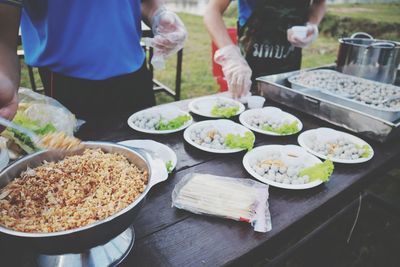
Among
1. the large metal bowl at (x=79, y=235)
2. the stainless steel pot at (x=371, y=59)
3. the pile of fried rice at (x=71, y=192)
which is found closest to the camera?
the large metal bowl at (x=79, y=235)

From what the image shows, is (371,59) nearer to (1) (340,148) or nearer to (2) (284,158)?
(1) (340,148)

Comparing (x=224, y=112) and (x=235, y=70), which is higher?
(x=235, y=70)

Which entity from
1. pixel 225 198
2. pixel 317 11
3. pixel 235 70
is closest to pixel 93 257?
pixel 225 198

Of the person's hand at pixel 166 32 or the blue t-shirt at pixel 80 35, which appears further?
the person's hand at pixel 166 32

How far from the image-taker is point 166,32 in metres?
2.23

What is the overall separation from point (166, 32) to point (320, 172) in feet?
4.88

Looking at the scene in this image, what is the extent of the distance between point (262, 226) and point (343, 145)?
0.89 metres

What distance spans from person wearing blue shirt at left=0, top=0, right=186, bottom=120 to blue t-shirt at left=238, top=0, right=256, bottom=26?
0.83 meters

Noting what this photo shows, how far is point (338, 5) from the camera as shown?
1156 centimetres

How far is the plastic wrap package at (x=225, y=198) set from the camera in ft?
3.85

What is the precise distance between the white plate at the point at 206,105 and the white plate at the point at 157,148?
546 millimetres

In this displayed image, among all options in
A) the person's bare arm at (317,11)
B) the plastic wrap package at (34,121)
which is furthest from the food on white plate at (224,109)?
the person's bare arm at (317,11)

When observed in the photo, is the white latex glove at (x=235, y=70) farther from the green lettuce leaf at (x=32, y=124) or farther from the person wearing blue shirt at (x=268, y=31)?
the green lettuce leaf at (x=32, y=124)

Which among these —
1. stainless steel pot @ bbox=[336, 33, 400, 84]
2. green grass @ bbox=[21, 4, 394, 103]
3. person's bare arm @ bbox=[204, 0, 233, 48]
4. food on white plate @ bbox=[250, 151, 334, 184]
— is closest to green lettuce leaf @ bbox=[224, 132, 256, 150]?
food on white plate @ bbox=[250, 151, 334, 184]
